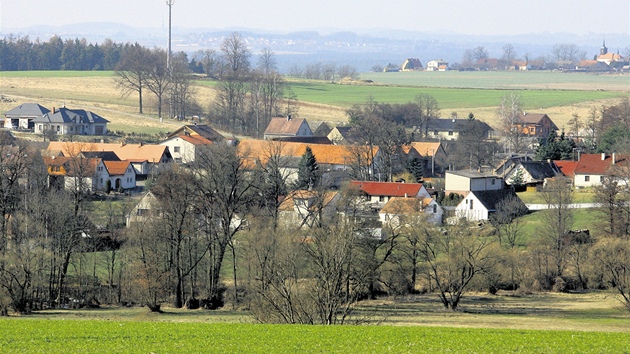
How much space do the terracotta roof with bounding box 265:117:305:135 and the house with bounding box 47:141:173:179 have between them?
16687 mm

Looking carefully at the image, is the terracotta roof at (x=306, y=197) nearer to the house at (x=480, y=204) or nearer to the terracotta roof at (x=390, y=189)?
the terracotta roof at (x=390, y=189)

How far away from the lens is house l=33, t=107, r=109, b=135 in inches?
3359

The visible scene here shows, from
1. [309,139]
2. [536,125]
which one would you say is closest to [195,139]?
[309,139]

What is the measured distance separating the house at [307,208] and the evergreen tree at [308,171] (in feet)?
29.6

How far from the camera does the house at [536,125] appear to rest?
95.1 metres

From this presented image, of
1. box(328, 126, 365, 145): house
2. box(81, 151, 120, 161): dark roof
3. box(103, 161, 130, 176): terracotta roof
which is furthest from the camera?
box(328, 126, 365, 145): house

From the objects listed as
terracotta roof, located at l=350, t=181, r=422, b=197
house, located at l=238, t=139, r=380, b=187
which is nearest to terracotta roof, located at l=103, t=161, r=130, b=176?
house, located at l=238, t=139, r=380, b=187

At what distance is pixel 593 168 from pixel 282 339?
50.1 meters

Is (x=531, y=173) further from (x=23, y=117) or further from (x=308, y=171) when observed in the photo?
(x=23, y=117)

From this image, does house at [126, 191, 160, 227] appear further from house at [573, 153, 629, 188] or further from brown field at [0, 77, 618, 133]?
brown field at [0, 77, 618, 133]

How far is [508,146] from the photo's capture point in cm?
8681

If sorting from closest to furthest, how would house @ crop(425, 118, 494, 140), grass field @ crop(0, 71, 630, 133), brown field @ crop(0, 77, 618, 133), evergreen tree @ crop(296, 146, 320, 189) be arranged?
evergreen tree @ crop(296, 146, 320, 189) < house @ crop(425, 118, 494, 140) < brown field @ crop(0, 77, 618, 133) < grass field @ crop(0, 71, 630, 133)

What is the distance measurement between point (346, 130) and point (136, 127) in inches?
829

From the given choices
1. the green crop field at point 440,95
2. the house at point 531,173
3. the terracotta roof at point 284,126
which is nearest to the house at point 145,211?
the house at point 531,173
